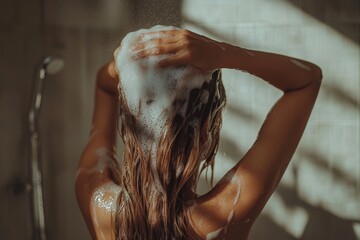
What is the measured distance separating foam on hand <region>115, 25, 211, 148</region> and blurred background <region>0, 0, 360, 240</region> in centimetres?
35

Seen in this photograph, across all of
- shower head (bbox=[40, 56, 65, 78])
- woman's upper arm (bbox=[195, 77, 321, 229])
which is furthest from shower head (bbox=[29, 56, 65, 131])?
woman's upper arm (bbox=[195, 77, 321, 229])

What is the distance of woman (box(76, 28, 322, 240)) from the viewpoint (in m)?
0.75

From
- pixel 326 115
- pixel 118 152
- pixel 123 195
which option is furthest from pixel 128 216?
pixel 326 115

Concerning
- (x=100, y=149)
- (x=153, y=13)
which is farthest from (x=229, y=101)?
(x=100, y=149)

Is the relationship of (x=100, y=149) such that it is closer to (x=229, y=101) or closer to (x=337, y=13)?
(x=229, y=101)

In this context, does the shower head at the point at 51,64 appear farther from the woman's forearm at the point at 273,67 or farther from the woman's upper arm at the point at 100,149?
the woman's forearm at the point at 273,67

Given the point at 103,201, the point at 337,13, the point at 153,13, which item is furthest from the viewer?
the point at 337,13

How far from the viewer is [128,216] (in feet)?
2.64

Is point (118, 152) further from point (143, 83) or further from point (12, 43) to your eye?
point (12, 43)

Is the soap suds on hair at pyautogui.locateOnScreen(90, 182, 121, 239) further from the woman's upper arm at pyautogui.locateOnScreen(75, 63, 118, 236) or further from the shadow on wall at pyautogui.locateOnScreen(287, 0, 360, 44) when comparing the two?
the shadow on wall at pyautogui.locateOnScreen(287, 0, 360, 44)

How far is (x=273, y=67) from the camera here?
770mm

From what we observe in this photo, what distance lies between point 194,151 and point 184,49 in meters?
0.18

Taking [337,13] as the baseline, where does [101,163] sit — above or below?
below

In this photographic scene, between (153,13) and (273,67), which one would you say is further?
(153,13)
